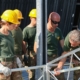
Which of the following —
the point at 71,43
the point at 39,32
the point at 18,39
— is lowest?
the point at 18,39

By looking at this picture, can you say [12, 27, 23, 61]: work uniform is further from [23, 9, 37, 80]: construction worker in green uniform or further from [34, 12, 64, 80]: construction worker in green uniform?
[34, 12, 64, 80]: construction worker in green uniform

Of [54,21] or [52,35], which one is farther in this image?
[52,35]

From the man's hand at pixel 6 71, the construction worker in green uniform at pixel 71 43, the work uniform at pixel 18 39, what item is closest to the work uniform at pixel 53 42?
the construction worker in green uniform at pixel 71 43

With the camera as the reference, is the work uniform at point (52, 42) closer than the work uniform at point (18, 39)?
Yes

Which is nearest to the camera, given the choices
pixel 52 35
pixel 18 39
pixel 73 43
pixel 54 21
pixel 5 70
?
pixel 5 70

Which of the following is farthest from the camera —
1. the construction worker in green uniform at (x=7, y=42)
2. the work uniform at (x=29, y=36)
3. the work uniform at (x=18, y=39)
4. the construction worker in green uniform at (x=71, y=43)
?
the work uniform at (x=29, y=36)

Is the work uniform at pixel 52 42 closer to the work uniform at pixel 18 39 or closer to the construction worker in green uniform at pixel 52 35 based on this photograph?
the construction worker in green uniform at pixel 52 35

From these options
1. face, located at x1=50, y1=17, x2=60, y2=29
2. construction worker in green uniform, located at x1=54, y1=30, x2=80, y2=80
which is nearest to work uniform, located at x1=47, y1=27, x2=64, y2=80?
face, located at x1=50, y1=17, x2=60, y2=29

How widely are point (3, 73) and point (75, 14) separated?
224 inches

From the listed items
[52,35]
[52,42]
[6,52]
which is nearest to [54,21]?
[52,35]

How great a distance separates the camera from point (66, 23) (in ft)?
31.4

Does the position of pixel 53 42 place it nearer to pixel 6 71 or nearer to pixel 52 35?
pixel 52 35

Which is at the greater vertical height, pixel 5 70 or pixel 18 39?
pixel 18 39

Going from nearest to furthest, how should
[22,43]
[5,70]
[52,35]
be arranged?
[5,70], [52,35], [22,43]
